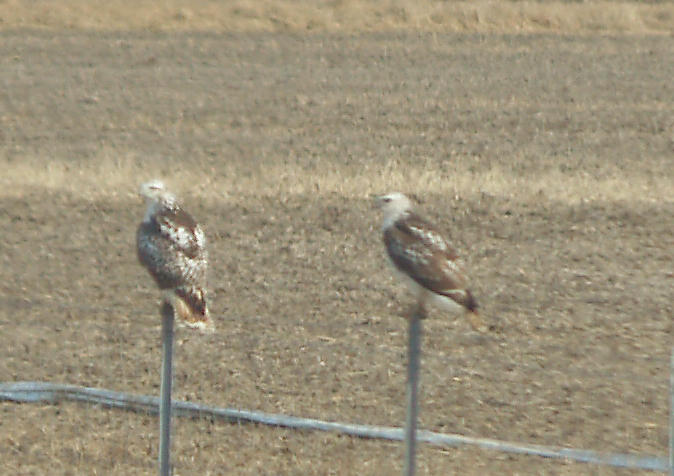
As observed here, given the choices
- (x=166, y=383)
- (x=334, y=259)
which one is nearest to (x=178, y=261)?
(x=166, y=383)

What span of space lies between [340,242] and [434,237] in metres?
6.82

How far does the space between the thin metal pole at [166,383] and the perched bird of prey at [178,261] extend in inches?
47.1

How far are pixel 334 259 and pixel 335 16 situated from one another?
26204mm

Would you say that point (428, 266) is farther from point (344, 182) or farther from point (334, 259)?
point (344, 182)

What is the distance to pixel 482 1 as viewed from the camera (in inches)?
1681

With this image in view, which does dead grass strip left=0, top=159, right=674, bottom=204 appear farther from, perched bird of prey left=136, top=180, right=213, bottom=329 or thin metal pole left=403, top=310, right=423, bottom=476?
thin metal pole left=403, top=310, right=423, bottom=476

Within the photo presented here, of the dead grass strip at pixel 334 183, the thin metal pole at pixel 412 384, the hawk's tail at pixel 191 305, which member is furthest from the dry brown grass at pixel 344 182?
the thin metal pole at pixel 412 384

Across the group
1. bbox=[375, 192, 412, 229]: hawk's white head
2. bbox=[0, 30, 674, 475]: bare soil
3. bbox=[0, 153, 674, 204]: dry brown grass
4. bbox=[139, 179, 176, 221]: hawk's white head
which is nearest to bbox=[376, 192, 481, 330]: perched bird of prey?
bbox=[375, 192, 412, 229]: hawk's white head

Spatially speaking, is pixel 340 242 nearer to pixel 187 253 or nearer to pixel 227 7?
pixel 187 253

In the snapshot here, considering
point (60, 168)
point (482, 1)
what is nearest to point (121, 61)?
point (60, 168)

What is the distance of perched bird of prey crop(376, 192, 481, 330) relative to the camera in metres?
7.80

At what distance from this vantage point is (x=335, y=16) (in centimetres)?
3975

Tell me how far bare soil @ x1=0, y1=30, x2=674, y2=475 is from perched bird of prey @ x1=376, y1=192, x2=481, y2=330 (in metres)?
0.69

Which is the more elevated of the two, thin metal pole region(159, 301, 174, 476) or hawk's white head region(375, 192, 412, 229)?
hawk's white head region(375, 192, 412, 229)
